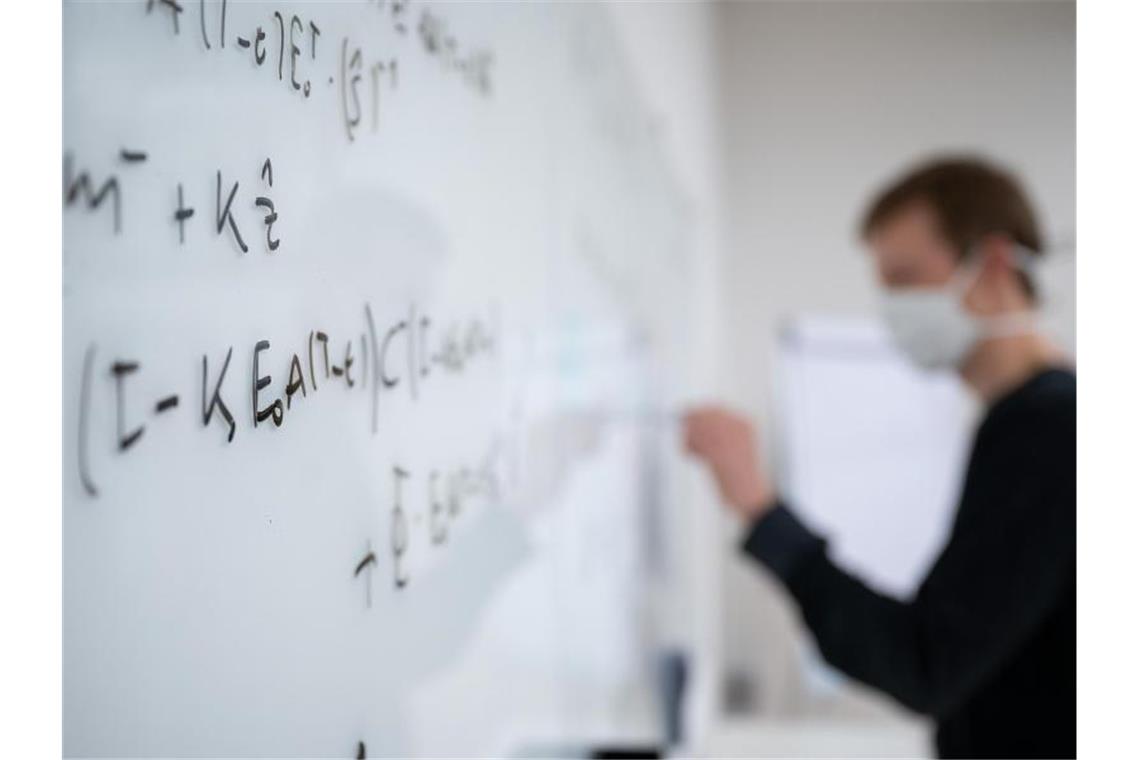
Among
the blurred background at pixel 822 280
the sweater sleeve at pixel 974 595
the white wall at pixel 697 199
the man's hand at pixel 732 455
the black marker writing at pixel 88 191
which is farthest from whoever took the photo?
the blurred background at pixel 822 280

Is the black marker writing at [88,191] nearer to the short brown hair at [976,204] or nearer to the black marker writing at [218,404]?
the black marker writing at [218,404]

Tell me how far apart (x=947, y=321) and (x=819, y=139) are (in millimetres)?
1242

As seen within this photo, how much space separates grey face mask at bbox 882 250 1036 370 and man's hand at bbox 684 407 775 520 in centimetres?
22

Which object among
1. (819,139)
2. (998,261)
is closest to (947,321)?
(998,261)

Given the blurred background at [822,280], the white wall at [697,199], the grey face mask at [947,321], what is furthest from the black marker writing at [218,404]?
the blurred background at [822,280]

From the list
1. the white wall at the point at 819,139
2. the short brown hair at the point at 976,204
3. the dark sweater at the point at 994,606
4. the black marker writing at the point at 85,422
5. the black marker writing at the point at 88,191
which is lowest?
the dark sweater at the point at 994,606

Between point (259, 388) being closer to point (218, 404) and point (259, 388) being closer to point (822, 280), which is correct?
point (218, 404)

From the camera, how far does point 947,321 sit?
3.43ft

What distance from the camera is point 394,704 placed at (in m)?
0.41

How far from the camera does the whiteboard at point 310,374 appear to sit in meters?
0.23

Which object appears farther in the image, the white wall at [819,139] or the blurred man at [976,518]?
the white wall at [819,139]

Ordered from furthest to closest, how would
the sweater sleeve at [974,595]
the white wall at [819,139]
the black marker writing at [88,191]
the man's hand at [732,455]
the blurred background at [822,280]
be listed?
the blurred background at [822,280] < the white wall at [819,139] < the man's hand at [732,455] < the sweater sleeve at [974,595] < the black marker writing at [88,191]

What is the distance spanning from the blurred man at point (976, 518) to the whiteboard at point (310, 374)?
322 millimetres

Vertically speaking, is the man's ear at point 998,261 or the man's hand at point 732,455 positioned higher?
the man's ear at point 998,261
